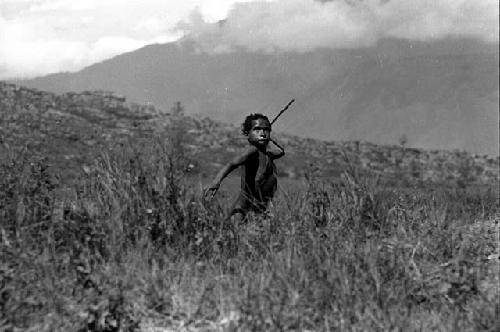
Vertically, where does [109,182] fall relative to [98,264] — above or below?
above

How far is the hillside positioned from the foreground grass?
19.2 meters

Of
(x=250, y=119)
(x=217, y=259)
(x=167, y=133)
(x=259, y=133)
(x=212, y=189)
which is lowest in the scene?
(x=217, y=259)

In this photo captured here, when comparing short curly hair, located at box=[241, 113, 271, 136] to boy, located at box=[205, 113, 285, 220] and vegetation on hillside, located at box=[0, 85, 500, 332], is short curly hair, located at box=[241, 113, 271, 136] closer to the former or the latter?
boy, located at box=[205, 113, 285, 220]

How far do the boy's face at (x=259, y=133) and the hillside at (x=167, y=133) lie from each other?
18.3 meters

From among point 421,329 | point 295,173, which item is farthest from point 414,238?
point 295,173

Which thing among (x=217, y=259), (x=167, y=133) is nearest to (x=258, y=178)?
(x=217, y=259)

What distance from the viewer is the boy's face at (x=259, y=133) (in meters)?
7.41

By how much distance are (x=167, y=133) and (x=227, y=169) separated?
1018 inches

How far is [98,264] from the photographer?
5.14 m

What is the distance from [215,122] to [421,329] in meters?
38.6

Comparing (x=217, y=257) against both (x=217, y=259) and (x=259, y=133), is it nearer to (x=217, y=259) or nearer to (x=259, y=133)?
(x=217, y=259)

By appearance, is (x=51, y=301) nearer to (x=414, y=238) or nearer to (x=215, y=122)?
(x=414, y=238)

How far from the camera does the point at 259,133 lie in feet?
24.4

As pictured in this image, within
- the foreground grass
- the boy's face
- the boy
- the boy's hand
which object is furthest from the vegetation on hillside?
the boy's face
